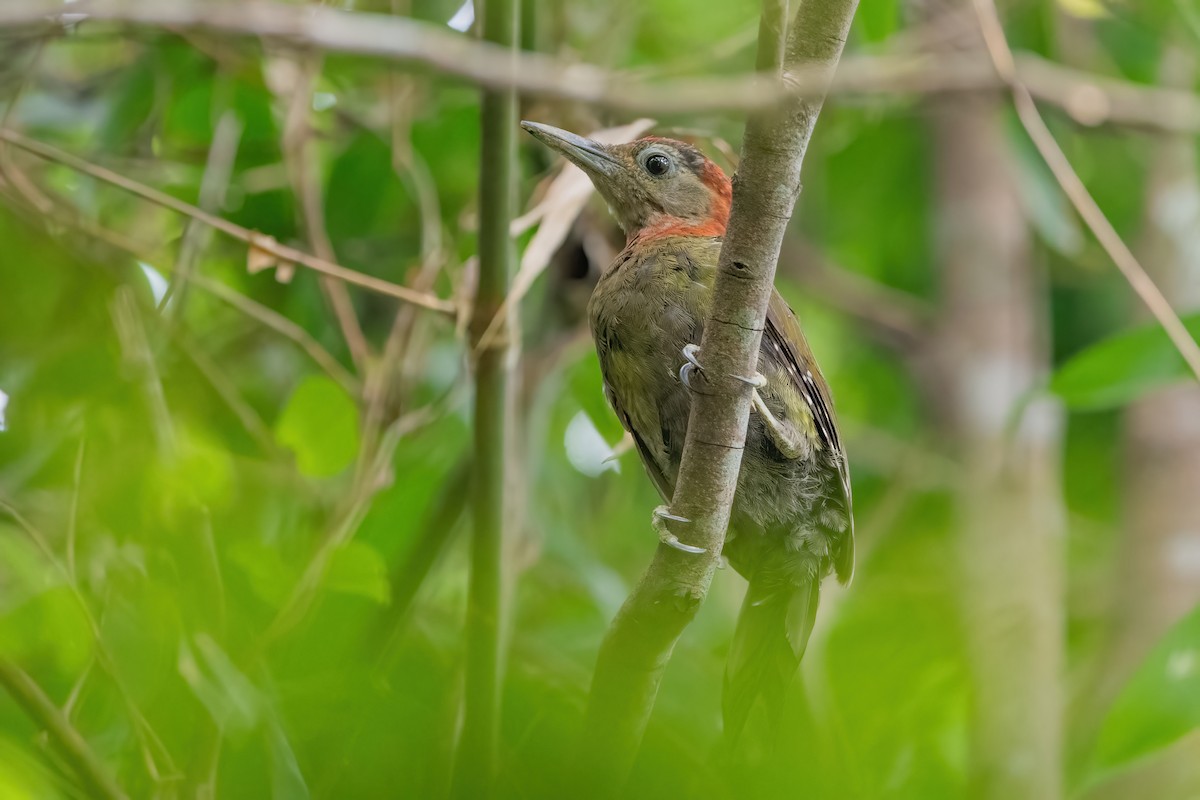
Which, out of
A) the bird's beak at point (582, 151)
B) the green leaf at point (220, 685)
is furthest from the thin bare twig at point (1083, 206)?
the green leaf at point (220, 685)

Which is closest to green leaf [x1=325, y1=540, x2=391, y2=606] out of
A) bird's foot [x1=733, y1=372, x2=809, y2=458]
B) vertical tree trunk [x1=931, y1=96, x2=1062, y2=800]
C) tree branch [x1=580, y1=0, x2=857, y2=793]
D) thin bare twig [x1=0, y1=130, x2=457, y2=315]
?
tree branch [x1=580, y1=0, x2=857, y2=793]

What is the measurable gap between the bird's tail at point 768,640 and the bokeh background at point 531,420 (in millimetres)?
90

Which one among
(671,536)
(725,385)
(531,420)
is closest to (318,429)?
(531,420)

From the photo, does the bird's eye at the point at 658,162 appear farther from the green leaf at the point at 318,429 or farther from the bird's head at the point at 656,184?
the green leaf at the point at 318,429

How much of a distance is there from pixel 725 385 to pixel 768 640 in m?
1.44

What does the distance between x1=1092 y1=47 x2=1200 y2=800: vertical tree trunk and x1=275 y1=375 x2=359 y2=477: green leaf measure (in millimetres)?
3048

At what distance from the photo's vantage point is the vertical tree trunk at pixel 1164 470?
5273 mm

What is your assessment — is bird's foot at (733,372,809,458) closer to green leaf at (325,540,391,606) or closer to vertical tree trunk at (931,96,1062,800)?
green leaf at (325,540,391,606)

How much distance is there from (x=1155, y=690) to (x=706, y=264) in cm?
152

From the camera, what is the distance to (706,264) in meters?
3.41

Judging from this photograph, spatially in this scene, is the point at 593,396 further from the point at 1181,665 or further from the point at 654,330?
the point at 1181,665

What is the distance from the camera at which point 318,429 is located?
12.2ft

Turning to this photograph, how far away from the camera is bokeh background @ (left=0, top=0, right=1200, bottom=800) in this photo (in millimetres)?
1804

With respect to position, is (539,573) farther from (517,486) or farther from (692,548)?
(692,548)
